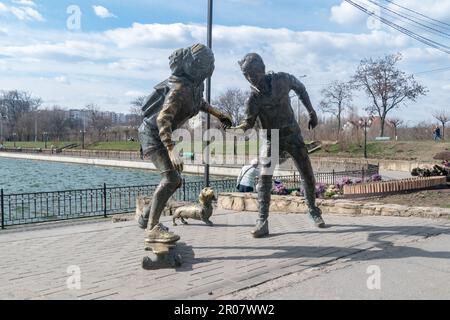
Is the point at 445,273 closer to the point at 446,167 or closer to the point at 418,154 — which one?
the point at 446,167

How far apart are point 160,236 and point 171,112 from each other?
122 cm

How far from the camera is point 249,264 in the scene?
4.52 m

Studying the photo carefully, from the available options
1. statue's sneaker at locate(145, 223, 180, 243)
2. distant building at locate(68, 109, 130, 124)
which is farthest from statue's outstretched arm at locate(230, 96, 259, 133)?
distant building at locate(68, 109, 130, 124)

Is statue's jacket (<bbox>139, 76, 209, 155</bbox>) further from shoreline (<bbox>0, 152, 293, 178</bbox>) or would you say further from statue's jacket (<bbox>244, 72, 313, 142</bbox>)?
shoreline (<bbox>0, 152, 293, 178</bbox>)

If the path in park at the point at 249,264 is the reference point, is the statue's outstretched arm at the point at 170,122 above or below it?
above

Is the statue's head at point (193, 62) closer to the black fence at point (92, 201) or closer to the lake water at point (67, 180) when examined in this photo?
the black fence at point (92, 201)

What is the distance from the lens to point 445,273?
4109 millimetres

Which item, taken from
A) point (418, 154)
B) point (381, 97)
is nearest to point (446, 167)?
point (418, 154)

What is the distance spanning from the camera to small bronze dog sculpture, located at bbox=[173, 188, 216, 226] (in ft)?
23.5

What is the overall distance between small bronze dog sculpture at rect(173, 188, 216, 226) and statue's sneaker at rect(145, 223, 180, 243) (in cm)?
260

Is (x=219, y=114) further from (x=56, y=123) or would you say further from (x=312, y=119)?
(x=56, y=123)

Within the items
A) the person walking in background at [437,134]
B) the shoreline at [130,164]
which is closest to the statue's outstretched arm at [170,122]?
A: the shoreline at [130,164]

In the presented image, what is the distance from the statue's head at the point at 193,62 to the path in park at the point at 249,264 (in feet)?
6.38

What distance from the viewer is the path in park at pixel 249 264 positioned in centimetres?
370
